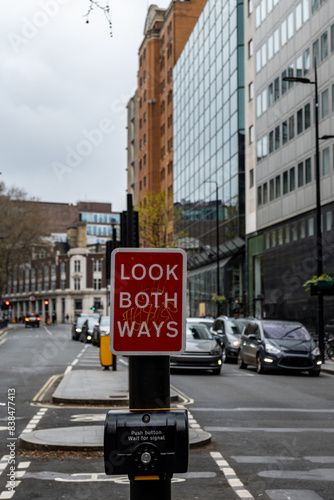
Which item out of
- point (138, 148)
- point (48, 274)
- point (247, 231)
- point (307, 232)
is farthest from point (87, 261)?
point (307, 232)

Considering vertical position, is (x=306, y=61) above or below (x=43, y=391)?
above

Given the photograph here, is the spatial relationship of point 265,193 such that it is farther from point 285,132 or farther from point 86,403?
point 86,403

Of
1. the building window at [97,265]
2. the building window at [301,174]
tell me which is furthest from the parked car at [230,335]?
the building window at [97,265]

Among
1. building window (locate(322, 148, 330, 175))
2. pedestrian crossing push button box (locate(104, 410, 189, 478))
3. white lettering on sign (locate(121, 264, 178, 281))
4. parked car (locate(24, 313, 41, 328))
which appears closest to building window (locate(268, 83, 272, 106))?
building window (locate(322, 148, 330, 175))

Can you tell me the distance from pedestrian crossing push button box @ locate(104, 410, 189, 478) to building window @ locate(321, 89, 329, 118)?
36.5m

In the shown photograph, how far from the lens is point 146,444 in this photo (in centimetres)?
398

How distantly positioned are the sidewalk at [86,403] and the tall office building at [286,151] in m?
19.9

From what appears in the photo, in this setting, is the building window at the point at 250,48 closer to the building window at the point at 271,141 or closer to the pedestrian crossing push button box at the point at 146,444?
the building window at the point at 271,141

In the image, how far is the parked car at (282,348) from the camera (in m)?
23.5

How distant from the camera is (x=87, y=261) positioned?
485 feet

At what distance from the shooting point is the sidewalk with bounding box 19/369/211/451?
9.68 m

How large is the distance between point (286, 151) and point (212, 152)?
745 inches

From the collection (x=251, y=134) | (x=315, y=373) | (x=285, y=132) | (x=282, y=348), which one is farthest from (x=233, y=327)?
(x=251, y=134)

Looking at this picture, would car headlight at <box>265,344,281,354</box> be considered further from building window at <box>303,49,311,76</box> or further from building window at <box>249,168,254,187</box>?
building window at <box>249,168,254,187</box>
